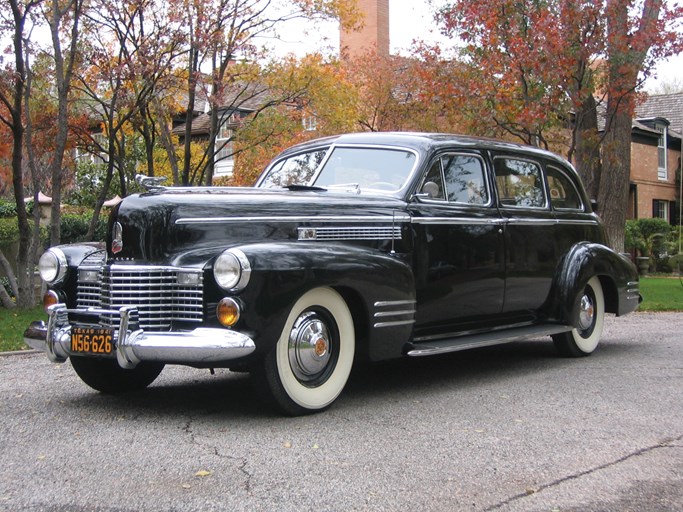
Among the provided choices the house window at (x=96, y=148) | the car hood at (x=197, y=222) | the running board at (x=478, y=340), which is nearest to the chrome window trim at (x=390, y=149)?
the car hood at (x=197, y=222)

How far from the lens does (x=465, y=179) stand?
724cm

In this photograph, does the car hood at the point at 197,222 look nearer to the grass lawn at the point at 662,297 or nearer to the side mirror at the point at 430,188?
the side mirror at the point at 430,188

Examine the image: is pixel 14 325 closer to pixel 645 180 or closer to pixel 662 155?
pixel 645 180

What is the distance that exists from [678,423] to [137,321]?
360cm

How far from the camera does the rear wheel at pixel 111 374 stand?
6.11 meters

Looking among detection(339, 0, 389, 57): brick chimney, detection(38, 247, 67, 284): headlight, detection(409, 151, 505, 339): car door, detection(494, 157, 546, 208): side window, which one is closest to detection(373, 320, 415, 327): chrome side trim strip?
detection(409, 151, 505, 339): car door

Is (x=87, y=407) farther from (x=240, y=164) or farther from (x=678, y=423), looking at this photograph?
(x=240, y=164)

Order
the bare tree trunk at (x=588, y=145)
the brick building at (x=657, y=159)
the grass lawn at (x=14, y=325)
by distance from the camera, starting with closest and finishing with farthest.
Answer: the grass lawn at (x=14, y=325) → the bare tree trunk at (x=588, y=145) → the brick building at (x=657, y=159)

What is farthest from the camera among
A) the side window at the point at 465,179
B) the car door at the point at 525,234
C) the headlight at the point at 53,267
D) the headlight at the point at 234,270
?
the car door at the point at 525,234

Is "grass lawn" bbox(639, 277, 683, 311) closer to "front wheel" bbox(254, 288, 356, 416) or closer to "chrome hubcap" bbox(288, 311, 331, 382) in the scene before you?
"front wheel" bbox(254, 288, 356, 416)

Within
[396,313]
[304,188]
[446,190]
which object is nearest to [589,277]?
[446,190]

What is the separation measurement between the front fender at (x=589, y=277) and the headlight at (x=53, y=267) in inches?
177

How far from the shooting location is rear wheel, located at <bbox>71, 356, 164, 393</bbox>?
6.11 m

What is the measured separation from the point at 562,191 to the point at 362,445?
4701 millimetres
